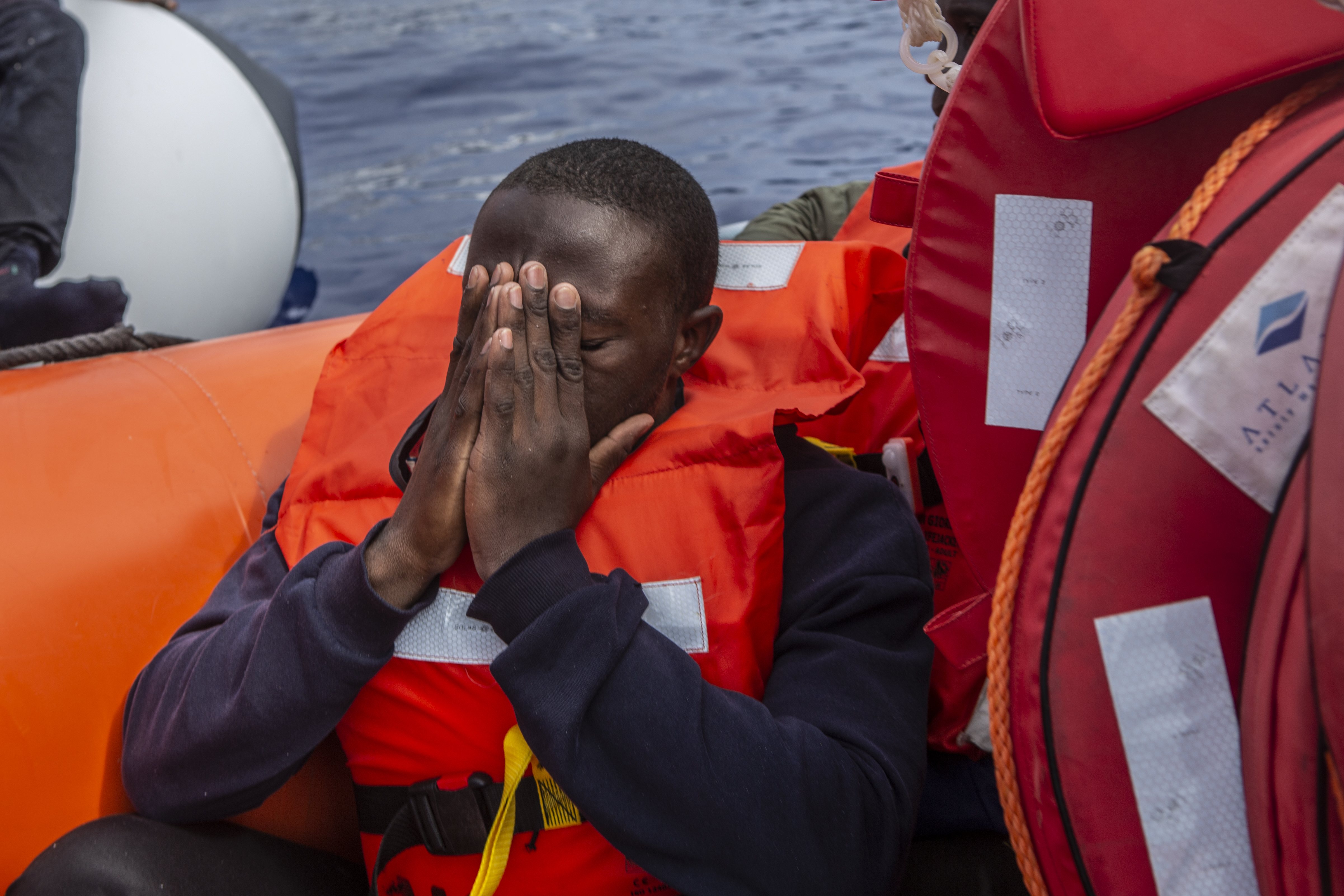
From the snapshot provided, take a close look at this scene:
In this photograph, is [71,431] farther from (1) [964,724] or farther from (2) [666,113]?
(2) [666,113]

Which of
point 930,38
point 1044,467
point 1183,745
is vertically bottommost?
point 1183,745

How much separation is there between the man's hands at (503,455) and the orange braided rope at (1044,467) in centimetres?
45

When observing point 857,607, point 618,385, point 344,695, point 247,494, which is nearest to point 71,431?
point 247,494

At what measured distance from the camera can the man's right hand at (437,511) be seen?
1049mm

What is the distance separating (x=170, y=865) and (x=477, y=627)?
38 centimetres

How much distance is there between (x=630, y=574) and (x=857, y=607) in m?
0.23

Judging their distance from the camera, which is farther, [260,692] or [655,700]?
[260,692]

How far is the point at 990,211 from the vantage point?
921 millimetres

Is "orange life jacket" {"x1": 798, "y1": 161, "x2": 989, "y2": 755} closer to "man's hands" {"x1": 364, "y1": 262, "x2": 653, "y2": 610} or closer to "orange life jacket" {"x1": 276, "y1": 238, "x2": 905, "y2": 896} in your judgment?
"orange life jacket" {"x1": 276, "y1": 238, "x2": 905, "y2": 896}

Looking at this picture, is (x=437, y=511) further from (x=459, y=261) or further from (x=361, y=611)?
(x=459, y=261)

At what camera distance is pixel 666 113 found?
477 cm

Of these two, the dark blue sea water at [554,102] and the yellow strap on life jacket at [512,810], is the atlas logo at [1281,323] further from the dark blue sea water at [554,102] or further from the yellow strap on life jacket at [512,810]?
the dark blue sea water at [554,102]

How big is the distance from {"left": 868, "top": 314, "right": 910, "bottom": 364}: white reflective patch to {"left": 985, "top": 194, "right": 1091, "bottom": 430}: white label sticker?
578 mm

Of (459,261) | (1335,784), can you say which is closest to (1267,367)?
(1335,784)
